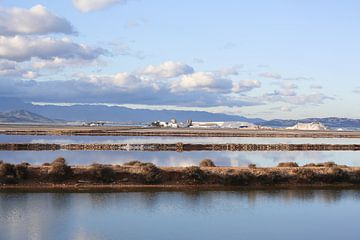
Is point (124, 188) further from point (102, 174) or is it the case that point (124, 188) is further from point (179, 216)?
point (179, 216)

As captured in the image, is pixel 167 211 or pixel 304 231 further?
pixel 167 211

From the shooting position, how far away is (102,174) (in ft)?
104

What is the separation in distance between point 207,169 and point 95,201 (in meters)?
9.54

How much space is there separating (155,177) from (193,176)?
7.37 feet

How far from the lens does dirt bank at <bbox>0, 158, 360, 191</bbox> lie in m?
30.8

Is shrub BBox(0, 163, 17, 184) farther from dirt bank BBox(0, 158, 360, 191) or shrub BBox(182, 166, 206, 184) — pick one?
shrub BBox(182, 166, 206, 184)

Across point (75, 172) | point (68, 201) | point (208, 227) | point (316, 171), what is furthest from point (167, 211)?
point (316, 171)

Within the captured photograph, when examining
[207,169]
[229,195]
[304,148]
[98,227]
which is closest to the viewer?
[98,227]

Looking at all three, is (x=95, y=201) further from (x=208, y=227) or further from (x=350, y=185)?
(x=350, y=185)

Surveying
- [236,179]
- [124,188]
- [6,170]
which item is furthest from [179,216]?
[6,170]

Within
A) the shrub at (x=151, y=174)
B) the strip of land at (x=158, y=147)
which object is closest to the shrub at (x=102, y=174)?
the shrub at (x=151, y=174)

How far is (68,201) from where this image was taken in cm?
2570

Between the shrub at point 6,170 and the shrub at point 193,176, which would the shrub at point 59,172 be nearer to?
the shrub at point 6,170

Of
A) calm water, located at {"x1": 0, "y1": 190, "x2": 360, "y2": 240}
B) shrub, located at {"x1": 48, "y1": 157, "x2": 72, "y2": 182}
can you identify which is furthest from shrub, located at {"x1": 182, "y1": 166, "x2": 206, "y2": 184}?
shrub, located at {"x1": 48, "y1": 157, "x2": 72, "y2": 182}
